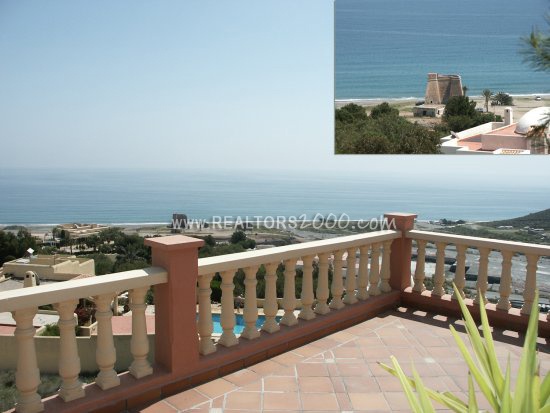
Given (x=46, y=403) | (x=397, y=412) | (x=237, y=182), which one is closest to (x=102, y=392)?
(x=46, y=403)

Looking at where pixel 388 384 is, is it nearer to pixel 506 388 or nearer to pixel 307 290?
pixel 307 290

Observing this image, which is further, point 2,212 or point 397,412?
point 2,212

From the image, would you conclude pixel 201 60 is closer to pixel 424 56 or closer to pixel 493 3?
pixel 424 56

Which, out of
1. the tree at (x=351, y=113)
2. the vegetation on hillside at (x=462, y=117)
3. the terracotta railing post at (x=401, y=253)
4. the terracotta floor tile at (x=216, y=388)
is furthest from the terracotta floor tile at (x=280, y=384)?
the tree at (x=351, y=113)

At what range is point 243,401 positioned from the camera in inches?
115

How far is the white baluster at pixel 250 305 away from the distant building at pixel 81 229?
23.9 meters

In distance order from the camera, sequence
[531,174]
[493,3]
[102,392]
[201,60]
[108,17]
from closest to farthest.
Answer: [102,392] → [531,174] → [493,3] → [108,17] → [201,60]

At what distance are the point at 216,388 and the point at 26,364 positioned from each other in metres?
1.21

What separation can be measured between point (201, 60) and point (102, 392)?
129ft

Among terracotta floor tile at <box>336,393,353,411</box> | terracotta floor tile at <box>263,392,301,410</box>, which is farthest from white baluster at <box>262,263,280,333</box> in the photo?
terracotta floor tile at <box>336,393,353,411</box>

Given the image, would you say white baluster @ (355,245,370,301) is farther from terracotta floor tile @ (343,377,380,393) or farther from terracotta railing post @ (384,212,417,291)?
terracotta floor tile @ (343,377,380,393)

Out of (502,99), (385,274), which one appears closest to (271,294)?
(385,274)

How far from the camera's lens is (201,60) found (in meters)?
39.3

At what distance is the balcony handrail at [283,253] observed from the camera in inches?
125
